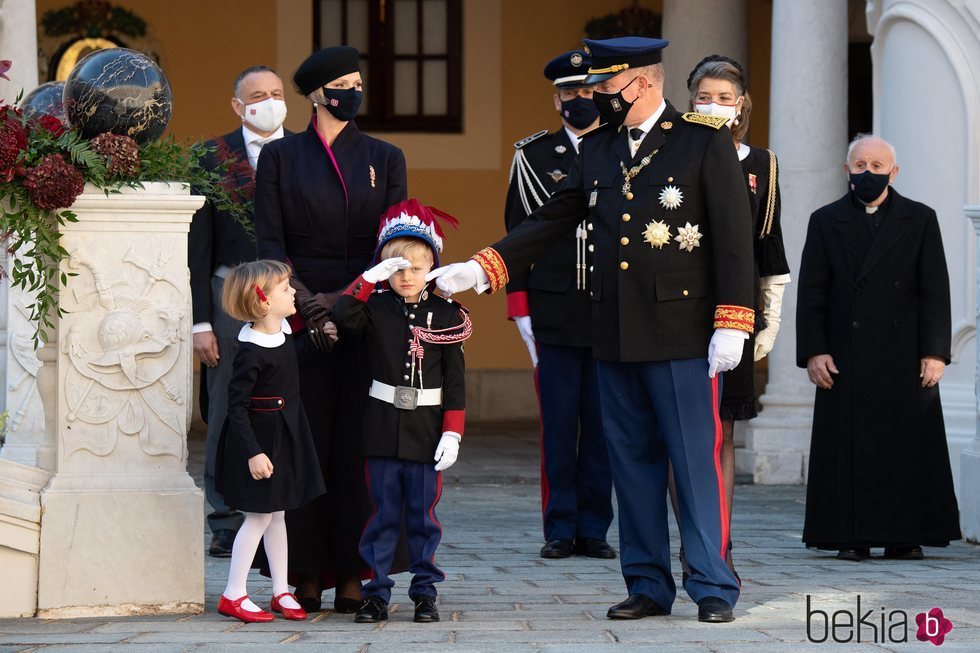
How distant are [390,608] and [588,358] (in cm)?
211

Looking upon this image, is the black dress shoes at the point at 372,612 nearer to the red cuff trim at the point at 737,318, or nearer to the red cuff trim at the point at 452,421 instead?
the red cuff trim at the point at 452,421

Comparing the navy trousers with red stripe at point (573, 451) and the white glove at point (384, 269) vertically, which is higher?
the white glove at point (384, 269)

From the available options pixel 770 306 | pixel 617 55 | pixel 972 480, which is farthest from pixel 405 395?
pixel 972 480

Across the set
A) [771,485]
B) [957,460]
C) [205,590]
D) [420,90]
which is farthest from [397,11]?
[205,590]

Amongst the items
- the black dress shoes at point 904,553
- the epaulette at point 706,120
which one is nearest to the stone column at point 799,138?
the black dress shoes at point 904,553

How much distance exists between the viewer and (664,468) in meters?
5.55

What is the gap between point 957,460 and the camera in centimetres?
878

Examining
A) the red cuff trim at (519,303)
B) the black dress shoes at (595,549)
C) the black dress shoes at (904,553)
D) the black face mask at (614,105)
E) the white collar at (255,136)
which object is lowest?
the black dress shoes at (904,553)

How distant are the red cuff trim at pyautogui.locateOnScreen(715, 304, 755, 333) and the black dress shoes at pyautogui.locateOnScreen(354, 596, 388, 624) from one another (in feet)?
4.38

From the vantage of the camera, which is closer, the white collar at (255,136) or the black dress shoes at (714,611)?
the black dress shoes at (714,611)

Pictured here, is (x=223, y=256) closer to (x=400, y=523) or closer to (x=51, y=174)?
(x=51, y=174)

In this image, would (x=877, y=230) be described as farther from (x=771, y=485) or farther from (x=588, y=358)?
(x=771, y=485)

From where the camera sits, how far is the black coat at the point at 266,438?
5359mm

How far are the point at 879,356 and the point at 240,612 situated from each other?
3397mm
